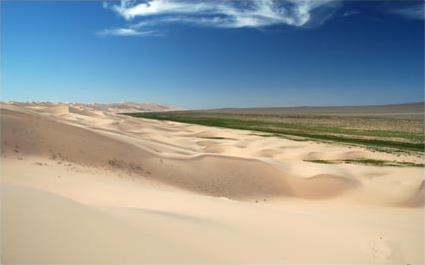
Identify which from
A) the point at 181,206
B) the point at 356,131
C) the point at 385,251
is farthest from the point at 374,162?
the point at 356,131

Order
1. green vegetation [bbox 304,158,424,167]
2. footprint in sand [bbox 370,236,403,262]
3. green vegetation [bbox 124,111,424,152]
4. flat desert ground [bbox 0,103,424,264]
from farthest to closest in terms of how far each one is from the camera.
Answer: green vegetation [bbox 124,111,424,152] → green vegetation [bbox 304,158,424,167] → footprint in sand [bbox 370,236,403,262] → flat desert ground [bbox 0,103,424,264]

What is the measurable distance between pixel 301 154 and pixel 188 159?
1303 cm

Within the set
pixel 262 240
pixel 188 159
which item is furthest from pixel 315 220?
pixel 188 159

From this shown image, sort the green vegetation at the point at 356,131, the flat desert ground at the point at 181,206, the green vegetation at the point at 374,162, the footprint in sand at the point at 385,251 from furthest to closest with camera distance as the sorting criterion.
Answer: the green vegetation at the point at 356,131
the green vegetation at the point at 374,162
the footprint in sand at the point at 385,251
the flat desert ground at the point at 181,206

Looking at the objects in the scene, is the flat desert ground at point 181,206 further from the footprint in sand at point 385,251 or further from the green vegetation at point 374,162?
the green vegetation at point 374,162

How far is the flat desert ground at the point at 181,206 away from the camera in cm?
608

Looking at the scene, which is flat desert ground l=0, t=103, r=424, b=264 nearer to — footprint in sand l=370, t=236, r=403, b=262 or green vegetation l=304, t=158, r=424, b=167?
footprint in sand l=370, t=236, r=403, b=262

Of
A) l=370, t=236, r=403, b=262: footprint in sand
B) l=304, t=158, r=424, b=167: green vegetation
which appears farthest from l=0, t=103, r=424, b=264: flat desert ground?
l=304, t=158, r=424, b=167: green vegetation

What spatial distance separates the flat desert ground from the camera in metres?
6.08

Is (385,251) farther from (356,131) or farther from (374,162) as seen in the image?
(356,131)

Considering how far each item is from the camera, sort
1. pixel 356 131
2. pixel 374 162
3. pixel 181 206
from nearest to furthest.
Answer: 1. pixel 181 206
2. pixel 374 162
3. pixel 356 131

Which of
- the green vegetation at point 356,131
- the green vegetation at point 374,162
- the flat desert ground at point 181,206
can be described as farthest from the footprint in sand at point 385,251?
the green vegetation at point 356,131

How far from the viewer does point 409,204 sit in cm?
1602

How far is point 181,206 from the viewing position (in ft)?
33.3
